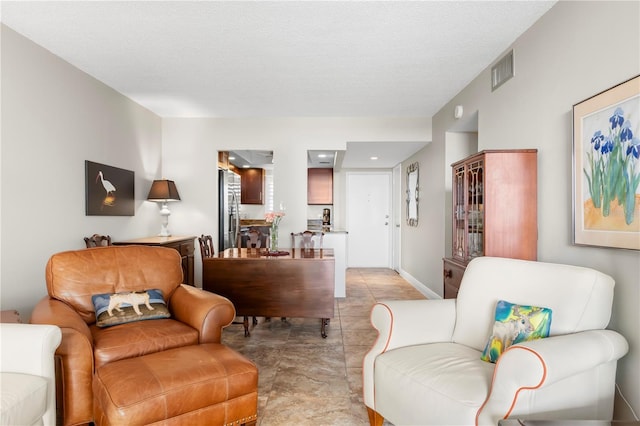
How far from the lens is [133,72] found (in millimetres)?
3324

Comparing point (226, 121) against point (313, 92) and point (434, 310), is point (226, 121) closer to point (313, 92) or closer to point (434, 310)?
point (313, 92)

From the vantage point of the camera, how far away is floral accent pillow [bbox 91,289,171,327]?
210cm

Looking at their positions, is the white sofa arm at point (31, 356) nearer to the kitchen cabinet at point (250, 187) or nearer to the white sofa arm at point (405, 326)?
the white sofa arm at point (405, 326)

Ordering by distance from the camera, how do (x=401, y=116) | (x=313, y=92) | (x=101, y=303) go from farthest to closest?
(x=401, y=116) → (x=313, y=92) → (x=101, y=303)

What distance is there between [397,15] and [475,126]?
2.03 meters

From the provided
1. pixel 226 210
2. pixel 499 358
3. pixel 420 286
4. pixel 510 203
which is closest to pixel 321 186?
pixel 226 210

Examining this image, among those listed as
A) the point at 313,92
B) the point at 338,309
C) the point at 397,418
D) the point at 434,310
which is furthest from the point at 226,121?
the point at 397,418

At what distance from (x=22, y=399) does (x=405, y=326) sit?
1656 millimetres

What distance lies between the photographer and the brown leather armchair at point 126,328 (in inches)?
64.4

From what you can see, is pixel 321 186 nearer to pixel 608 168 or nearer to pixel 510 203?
pixel 510 203

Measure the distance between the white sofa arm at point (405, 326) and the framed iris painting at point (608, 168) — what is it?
840 mm

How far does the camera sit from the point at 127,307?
2.17 m

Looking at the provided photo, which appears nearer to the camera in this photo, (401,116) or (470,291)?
(470,291)

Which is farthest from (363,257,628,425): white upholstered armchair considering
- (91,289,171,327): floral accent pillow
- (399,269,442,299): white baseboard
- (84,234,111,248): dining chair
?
(84,234,111,248): dining chair
